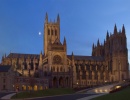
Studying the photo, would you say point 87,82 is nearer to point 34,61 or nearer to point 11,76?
point 34,61

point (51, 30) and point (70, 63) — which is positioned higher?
point (51, 30)

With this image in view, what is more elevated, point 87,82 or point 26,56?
point 26,56

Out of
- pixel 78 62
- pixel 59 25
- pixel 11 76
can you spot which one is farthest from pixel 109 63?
pixel 11 76

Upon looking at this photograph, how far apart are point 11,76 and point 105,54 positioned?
6894cm

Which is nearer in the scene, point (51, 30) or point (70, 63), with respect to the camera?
point (70, 63)

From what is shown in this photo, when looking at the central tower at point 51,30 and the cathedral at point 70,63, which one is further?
the central tower at point 51,30

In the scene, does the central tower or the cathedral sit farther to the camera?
the central tower

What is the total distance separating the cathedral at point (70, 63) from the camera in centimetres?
13296

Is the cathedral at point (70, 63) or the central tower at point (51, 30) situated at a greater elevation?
the central tower at point (51, 30)

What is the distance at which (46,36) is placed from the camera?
166m

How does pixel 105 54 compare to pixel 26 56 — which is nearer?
pixel 26 56

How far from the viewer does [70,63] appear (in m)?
142

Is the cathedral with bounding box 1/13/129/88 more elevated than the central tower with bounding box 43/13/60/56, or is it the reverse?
the central tower with bounding box 43/13/60/56

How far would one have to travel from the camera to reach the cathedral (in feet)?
436
